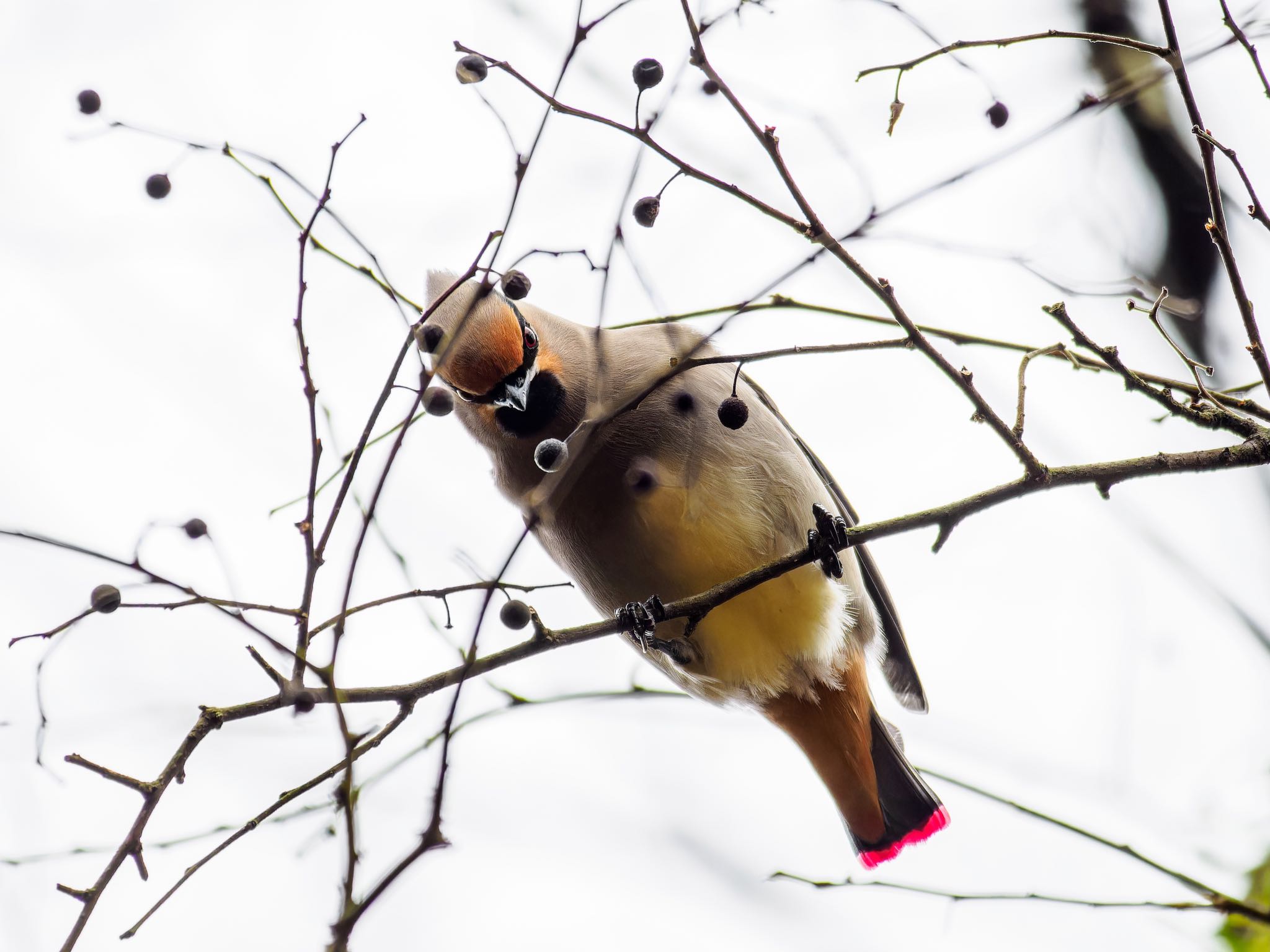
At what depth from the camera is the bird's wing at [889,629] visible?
491cm

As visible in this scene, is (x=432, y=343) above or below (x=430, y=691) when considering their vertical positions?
above

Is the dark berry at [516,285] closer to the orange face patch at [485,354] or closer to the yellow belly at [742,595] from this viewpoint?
the orange face patch at [485,354]

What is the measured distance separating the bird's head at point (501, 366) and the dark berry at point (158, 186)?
3.04 ft

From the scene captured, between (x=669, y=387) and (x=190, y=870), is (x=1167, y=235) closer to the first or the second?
(x=669, y=387)

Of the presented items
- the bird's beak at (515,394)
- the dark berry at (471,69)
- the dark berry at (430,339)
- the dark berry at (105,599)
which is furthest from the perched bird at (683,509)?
the dark berry at (105,599)

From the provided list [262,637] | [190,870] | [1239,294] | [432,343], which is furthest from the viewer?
[432,343]

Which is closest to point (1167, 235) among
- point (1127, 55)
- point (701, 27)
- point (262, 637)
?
point (1127, 55)

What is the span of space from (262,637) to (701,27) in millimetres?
1422

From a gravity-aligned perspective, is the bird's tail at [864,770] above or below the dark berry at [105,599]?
above

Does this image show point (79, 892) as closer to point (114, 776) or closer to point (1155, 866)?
point (114, 776)

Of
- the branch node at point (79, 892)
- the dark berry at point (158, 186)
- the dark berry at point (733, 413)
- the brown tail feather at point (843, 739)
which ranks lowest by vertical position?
the branch node at point (79, 892)

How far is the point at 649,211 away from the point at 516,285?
0.33 m

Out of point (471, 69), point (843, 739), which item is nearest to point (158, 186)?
point (471, 69)

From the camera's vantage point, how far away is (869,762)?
485 centimetres
